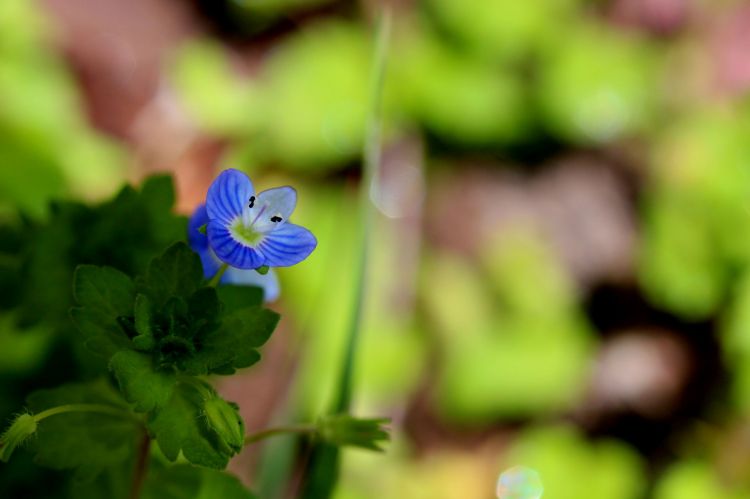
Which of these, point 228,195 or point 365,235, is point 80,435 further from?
point 365,235

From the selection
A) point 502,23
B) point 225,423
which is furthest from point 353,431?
point 502,23

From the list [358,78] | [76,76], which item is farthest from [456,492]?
[76,76]

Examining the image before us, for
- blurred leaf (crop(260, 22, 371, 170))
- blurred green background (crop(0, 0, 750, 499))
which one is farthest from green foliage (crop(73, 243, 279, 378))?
blurred leaf (crop(260, 22, 371, 170))

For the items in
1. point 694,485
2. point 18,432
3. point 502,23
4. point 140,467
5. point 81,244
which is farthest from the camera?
point 502,23

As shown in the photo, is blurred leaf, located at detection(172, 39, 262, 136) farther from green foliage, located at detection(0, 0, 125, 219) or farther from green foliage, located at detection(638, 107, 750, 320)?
green foliage, located at detection(638, 107, 750, 320)

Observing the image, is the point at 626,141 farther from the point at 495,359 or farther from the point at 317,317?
the point at 317,317
